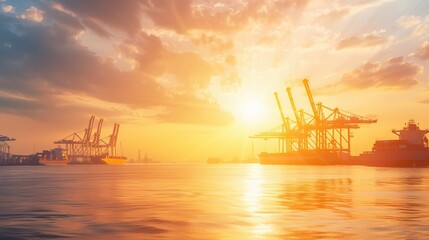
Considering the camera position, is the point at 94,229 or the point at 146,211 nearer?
the point at 94,229

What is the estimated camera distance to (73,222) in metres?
23.6

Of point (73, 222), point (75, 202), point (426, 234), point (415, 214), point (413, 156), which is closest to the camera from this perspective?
point (426, 234)

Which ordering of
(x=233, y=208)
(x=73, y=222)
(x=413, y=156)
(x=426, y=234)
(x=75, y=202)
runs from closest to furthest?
(x=426, y=234) → (x=73, y=222) → (x=233, y=208) → (x=75, y=202) → (x=413, y=156)

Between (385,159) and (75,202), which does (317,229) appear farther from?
(385,159)

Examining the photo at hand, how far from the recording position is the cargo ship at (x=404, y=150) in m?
178

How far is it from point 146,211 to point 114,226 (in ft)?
20.9

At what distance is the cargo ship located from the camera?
17788cm

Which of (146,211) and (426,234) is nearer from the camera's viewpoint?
(426,234)

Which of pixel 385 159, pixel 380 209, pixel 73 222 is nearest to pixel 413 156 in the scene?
pixel 385 159

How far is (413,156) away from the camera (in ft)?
580

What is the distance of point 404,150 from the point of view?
177m

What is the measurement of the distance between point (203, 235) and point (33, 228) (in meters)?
7.86

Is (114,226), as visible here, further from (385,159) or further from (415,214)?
(385,159)

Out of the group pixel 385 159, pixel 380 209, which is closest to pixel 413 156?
pixel 385 159
